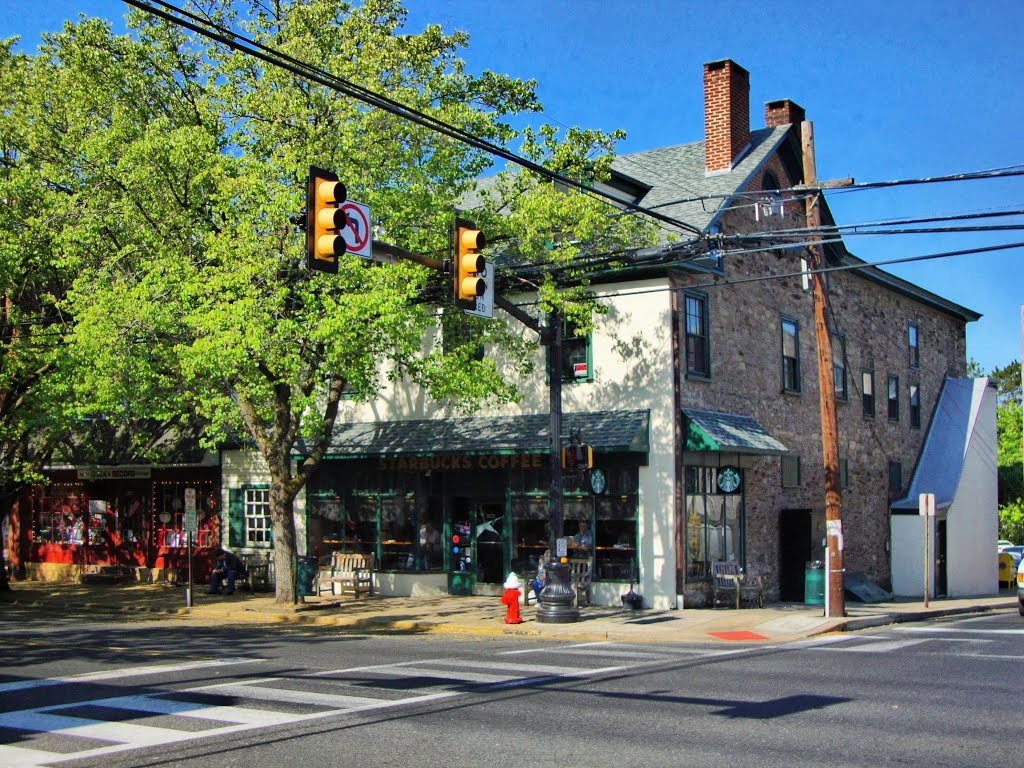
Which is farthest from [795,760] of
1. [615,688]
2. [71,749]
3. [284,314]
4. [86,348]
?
[86,348]

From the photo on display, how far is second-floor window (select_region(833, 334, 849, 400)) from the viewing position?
3161cm

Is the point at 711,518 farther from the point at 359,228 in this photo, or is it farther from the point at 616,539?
the point at 359,228

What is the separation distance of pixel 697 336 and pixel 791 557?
664 centimetres

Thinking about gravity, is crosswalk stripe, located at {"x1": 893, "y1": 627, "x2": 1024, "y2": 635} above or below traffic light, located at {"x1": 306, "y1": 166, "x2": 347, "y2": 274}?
below

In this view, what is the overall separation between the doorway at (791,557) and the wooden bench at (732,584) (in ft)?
7.53

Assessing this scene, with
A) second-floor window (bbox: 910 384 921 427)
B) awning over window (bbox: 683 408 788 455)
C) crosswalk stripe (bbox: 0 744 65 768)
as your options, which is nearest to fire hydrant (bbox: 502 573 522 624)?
awning over window (bbox: 683 408 788 455)

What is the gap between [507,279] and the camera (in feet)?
75.2

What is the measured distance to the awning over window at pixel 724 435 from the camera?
76.0 feet

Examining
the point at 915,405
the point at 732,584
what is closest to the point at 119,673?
the point at 732,584

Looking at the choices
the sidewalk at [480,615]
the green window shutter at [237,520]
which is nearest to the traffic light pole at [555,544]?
the sidewalk at [480,615]

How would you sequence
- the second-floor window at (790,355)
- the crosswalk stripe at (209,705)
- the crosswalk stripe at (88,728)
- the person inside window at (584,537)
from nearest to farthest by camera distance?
1. the crosswalk stripe at (209,705)
2. the crosswalk stripe at (88,728)
3. the person inside window at (584,537)
4. the second-floor window at (790,355)

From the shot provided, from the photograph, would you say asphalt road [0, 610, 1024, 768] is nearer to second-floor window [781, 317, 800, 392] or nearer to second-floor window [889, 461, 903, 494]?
second-floor window [781, 317, 800, 392]

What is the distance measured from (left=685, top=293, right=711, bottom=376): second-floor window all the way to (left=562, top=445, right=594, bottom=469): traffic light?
5141 mm

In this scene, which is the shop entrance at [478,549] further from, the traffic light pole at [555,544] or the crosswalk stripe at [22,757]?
the crosswalk stripe at [22,757]
